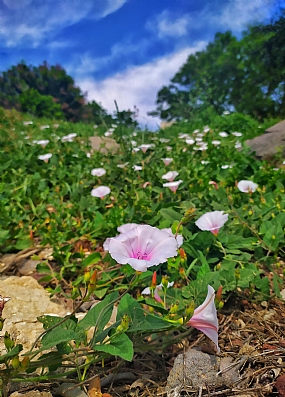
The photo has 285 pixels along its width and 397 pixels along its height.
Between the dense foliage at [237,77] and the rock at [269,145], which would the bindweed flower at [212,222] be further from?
the dense foliage at [237,77]

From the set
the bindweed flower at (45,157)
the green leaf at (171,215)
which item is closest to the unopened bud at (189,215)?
the green leaf at (171,215)

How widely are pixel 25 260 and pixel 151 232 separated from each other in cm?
99

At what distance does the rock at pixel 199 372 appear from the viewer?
0.91 m

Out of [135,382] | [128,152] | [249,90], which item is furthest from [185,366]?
[249,90]

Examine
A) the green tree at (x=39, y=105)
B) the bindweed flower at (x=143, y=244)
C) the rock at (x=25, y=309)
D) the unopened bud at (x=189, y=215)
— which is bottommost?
the rock at (x=25, y=309)

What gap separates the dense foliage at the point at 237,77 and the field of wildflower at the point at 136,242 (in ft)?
9.47

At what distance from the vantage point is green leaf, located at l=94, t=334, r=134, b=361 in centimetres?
73

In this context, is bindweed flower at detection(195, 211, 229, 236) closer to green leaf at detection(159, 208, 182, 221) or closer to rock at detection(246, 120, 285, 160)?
green leaf at detection(159, 208, 182, 221)

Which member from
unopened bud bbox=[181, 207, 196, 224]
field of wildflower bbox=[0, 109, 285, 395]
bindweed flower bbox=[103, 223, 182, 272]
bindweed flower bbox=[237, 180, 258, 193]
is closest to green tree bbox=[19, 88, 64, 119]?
field of wildflower bbox=[0, 109, 285, 395]

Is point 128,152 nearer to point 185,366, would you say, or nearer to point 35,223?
point 35,223

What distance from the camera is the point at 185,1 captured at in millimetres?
1745

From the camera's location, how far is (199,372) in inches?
37.0

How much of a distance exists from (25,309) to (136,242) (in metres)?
0.49

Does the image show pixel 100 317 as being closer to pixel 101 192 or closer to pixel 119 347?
pixel 119 347
